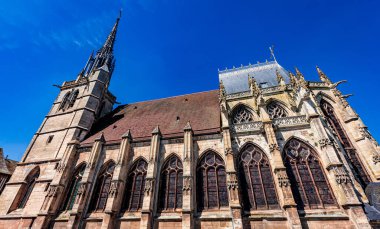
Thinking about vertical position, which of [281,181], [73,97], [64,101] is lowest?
[281,181]

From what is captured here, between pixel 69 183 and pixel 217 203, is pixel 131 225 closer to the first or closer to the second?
pixel 217 203

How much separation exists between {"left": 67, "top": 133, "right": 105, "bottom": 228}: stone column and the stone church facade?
0.06 m

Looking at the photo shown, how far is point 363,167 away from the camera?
37.3 ft

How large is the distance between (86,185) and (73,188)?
6.24 feet

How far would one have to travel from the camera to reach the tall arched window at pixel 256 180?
32.8 feet

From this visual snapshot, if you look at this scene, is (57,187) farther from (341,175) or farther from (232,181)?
(341,175)

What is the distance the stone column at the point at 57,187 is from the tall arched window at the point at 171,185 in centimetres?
703

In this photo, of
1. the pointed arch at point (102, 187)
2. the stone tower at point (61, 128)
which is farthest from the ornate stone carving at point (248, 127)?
the stone tower at point (61, 128)

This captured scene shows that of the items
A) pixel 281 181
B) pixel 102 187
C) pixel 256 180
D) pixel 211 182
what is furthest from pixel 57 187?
pixel 281 181

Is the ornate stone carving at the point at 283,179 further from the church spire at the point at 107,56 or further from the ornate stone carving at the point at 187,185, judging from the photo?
the church spire at the point at 107,56

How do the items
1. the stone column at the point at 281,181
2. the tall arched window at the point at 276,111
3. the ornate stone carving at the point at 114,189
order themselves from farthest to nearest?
1. the tall arched window at the point at 276,111
2. the ornate stone carving at the point at 114,189
3. the stone column at the point at 281,181

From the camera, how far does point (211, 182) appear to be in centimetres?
1115

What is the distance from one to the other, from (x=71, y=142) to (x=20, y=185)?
457cm

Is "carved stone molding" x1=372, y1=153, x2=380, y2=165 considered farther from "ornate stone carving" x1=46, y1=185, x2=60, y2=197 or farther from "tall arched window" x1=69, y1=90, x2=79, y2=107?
"tall arched window" x1=69, y1=90, x2=79, y2=107
